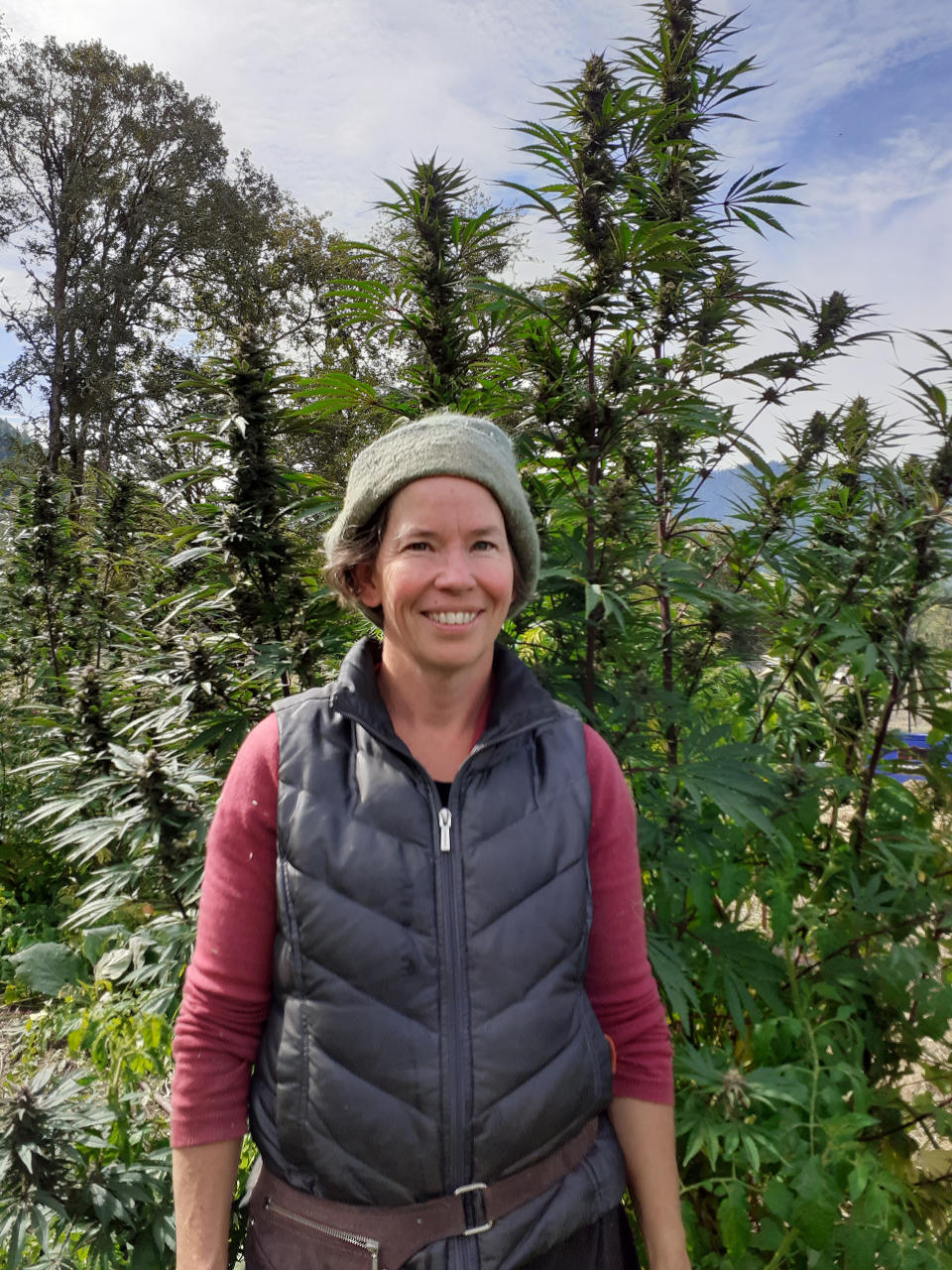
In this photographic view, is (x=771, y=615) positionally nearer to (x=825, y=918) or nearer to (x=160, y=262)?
(x=825, y=918)

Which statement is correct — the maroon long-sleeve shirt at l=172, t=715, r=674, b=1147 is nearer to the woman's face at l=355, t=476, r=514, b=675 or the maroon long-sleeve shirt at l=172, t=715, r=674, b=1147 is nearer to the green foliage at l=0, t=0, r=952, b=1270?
the woman's face at l=355, t=476, r=514, b=675

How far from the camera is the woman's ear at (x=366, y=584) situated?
1220 mm

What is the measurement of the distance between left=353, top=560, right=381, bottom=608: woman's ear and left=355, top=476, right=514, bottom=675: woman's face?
101 millimetres

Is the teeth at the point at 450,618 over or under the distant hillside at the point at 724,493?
under

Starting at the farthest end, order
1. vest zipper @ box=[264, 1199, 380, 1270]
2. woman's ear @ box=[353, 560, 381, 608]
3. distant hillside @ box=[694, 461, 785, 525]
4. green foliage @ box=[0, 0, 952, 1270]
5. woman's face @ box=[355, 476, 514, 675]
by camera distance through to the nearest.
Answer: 1. distant hillside @ box=[694, 461, 785, 525]
2. green foliage @ box=[0, 0, 952, 1270]
3. woman's ear @ box=[353, 560, 381, 608]
4. woman's face @ box=[355, 476, 514, 675]
5. vest zipper @ box=[264, 1199, 380, 1270]

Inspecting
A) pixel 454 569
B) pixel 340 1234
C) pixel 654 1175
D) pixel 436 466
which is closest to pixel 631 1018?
pixel 654 1175

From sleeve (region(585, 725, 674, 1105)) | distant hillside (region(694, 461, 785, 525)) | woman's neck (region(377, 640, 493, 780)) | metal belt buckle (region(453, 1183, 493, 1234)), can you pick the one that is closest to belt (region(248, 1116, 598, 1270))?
metal belt buckle (region(453, 1183, 493, 1234))

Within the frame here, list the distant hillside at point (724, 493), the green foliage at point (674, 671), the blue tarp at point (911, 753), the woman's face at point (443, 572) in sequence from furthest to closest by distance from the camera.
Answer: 1. the distant hillside at point (724, 493)
2. the blue tarp at point (911, 753)
3. the green foliage at point (674, 671)
4. the woman's face at point (443, 572)

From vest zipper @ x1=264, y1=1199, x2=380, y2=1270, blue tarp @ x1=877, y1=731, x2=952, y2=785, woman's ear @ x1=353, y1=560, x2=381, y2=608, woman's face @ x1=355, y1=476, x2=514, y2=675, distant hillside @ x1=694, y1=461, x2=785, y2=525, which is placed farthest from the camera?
distant hillside @ x1=694, y1=461, x2=785, y2=525

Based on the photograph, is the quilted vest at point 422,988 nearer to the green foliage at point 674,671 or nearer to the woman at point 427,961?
the woman at point 427,961

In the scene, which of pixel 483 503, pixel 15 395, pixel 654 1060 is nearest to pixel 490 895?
pixel 654 1060

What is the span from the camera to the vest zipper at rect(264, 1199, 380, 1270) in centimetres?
96

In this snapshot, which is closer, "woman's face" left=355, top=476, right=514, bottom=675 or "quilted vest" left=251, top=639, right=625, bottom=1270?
"quilted vest" left=251, top=639, right=625, bottom=1270

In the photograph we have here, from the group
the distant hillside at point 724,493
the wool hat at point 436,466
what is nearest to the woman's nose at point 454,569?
the wool hat at point 436,466
